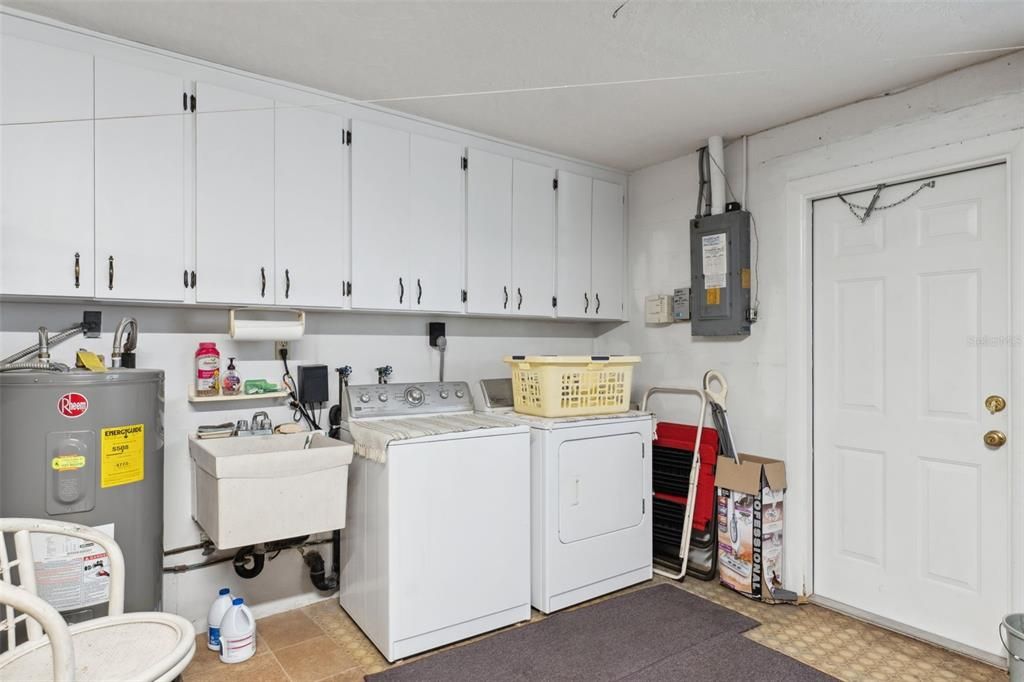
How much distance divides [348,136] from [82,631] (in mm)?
2131

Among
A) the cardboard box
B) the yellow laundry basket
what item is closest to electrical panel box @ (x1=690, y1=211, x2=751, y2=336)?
the yellow laundry basket

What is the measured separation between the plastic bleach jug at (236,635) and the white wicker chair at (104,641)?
2.96 feet

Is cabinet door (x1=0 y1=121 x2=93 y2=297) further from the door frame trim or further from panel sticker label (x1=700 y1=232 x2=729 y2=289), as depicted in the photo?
the door frame trim

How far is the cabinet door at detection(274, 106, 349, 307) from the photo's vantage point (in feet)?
8.22

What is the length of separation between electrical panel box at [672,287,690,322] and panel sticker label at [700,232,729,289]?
0.60 feet

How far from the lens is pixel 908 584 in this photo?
2.59 metres

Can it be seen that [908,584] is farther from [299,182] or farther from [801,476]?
[299,182]

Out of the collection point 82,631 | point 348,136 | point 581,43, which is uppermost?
point 581,43

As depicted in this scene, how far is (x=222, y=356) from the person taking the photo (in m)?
2.64

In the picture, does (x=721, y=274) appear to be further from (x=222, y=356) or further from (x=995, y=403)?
(x=222, y=356)

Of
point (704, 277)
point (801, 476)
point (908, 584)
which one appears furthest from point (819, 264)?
point (908, 584)

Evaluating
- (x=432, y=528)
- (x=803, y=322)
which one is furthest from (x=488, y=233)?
(x=803, y=322)

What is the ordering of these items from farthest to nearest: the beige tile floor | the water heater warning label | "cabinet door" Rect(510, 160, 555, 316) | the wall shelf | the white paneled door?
"cabinet door" Rect(510, 160, 555, 316) → the wall shelf → the white paneled door → the beige tile floor → the water heater warning label

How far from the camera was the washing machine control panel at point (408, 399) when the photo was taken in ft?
9.24
